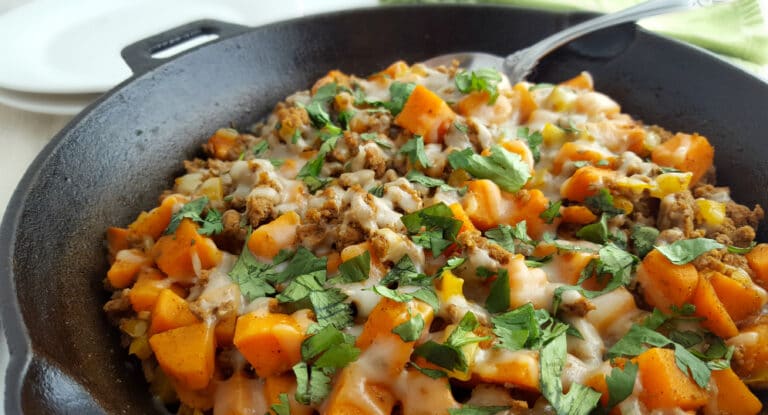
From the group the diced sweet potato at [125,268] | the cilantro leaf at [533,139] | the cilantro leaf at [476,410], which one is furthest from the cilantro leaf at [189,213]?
the cilantro leaf at [533,139]

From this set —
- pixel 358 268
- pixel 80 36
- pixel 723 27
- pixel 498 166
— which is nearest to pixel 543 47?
pixel 498 166

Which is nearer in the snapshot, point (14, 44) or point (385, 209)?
point (385, 209)

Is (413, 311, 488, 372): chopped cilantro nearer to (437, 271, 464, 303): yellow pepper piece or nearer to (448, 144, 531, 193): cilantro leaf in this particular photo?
(437, 271, 464, 303): yellow pepper piece

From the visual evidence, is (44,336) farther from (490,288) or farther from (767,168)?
(767,168)

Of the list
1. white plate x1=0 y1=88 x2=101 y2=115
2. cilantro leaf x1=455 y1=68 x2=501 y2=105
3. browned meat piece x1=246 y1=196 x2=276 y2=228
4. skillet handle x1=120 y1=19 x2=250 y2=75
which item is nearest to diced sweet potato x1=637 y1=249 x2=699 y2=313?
cilantro leaf x1=455 y1=68 x2=501 y2=105

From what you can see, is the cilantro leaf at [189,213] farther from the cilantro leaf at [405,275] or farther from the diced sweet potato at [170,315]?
the cilantro leaf at [405,275]

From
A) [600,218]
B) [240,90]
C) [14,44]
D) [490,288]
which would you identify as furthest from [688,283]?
[14,44]
